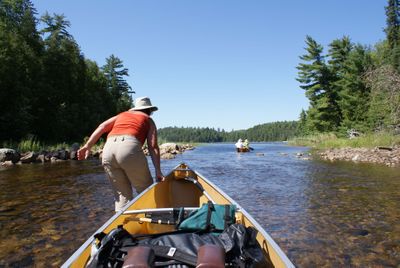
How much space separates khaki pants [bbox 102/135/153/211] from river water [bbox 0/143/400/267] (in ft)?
3.94

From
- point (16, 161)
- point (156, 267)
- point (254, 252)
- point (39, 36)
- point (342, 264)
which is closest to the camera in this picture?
point (156, 267)

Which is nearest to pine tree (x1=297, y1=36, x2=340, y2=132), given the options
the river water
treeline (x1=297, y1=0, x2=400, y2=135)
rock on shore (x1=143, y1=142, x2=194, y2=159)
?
treeline (x1=297, y1=0, x2=400, y2=135)

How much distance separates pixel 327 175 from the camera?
43.0ft

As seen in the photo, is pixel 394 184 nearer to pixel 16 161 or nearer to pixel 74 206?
pixel 74 206

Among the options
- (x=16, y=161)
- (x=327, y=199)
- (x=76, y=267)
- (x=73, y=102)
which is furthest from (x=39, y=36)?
(x=76, y=267)

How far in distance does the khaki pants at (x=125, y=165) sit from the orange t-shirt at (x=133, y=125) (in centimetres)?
9

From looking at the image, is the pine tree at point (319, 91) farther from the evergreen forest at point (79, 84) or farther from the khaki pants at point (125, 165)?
the khaki pants at point (125, 165)

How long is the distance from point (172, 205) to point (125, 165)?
232 centimetres

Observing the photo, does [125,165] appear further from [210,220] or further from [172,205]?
[172,205]

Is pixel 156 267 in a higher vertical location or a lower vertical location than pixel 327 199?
higher

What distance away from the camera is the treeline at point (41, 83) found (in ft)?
93.6

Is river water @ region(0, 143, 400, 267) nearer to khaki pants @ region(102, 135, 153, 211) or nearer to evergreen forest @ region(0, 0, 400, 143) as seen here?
khaki pants @ region(102, 135, 153, 211)

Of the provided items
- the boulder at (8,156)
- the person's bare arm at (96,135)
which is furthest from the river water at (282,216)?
the boulder at (8,156)

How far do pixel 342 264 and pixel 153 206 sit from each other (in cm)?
294
